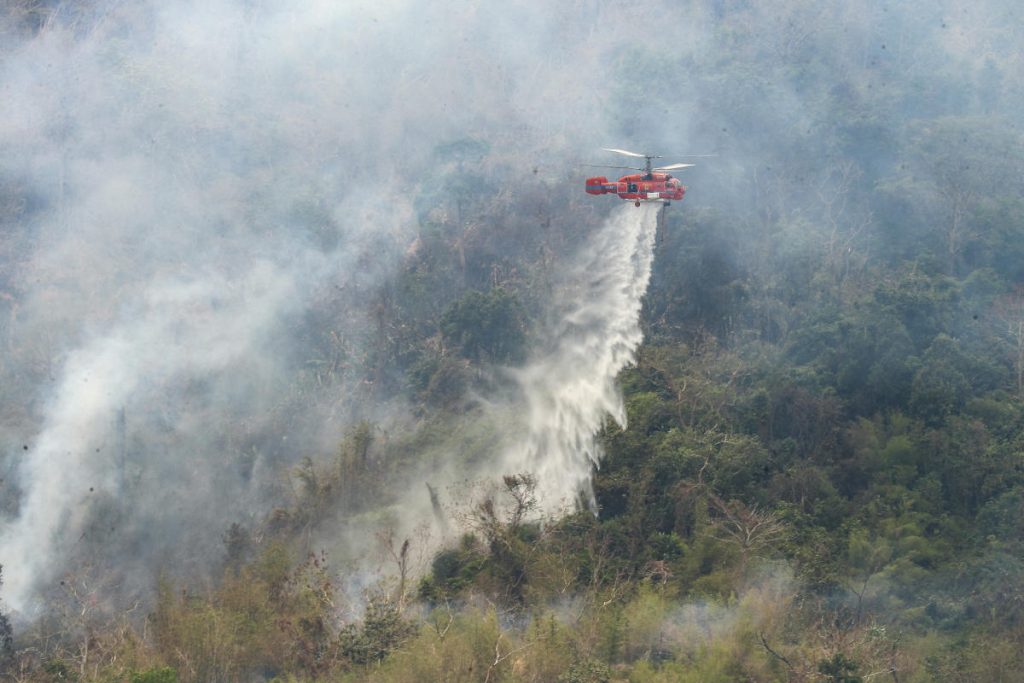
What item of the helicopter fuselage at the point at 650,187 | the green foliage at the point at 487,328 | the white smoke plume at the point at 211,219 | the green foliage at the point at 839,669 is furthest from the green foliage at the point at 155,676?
the green foliage at the point at 487,328

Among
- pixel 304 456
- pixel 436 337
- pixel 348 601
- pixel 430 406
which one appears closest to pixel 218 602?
pixel 348 601

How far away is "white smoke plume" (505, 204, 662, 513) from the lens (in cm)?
5862

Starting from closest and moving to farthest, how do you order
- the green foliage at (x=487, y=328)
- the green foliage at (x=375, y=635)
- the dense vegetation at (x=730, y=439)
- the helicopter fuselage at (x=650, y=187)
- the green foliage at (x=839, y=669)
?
the green foliage at (x=839, y=669) → the green foliage at (x=375, y=635) → the dense vegetation at (x=730, y=439) → the helicopter fuselage at (x=650, y=187) → the green foliage at (x=487, y=328)

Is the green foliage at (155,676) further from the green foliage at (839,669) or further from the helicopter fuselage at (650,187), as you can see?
the helicopter fuselage at (650,187)

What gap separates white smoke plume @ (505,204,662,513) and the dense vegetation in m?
1.12

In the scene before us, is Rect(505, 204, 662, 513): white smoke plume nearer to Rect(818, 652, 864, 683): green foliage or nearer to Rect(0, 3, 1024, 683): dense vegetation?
Rect(0, 3, 1024, 683): dense vegetation

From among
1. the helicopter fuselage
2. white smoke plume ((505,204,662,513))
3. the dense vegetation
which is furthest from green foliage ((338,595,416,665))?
the helicopter fuselage

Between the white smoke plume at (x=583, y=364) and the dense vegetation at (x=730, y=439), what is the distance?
1119 millimetres

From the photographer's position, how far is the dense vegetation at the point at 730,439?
48312mm

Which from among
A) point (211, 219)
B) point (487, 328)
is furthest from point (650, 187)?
point (211, 219)

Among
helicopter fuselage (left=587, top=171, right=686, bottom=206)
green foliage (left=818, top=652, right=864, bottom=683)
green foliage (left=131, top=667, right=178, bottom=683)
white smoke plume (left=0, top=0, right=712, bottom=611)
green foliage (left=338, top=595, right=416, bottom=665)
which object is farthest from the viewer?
white smoke plume (left=0, top=0, right=712, bottom=611)

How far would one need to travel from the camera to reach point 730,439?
2315 inches

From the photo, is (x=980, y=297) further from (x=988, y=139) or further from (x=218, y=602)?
(x=218, y=602)

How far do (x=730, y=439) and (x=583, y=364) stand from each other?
7.41 metres
